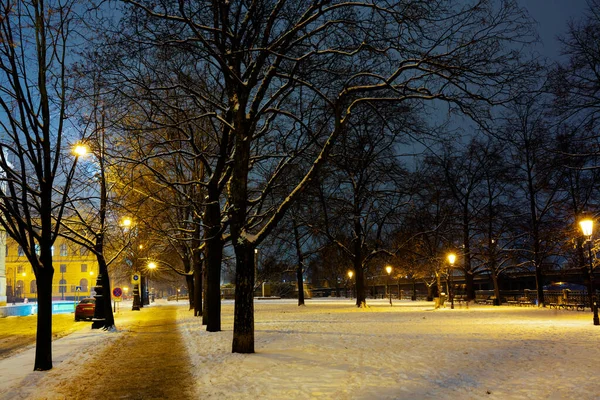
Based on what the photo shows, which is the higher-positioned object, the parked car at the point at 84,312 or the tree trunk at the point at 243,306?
the tree trunk at the point at 243,306

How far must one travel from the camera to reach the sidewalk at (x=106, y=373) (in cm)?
898

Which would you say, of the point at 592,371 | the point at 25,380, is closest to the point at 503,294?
the point at 592,371

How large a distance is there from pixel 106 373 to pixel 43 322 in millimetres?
1962

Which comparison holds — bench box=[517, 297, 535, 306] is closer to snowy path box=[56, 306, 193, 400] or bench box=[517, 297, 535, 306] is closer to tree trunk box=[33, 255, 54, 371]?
snowy path box=[56, 306, 193, 400]

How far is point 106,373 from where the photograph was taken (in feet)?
36.2

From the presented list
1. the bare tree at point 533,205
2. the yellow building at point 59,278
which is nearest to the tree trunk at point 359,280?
the bare tree at point 533,205

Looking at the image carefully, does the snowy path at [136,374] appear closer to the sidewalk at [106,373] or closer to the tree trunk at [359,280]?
the sidewalk at [106,373]

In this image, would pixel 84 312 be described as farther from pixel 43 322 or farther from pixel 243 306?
pixel 243 306

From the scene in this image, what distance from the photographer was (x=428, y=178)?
1444 inches

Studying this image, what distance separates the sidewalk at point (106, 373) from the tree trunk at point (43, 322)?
28 centimetres

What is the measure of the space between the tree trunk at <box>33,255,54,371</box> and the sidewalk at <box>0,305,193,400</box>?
0.92ft

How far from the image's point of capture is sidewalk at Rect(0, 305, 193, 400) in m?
8.98

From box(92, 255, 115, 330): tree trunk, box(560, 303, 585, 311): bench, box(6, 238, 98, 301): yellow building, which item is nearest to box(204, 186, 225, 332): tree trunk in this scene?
box(92, 255, 115, 330): tree trunk

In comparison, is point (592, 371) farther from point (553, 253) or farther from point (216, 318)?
point (553, 253)
